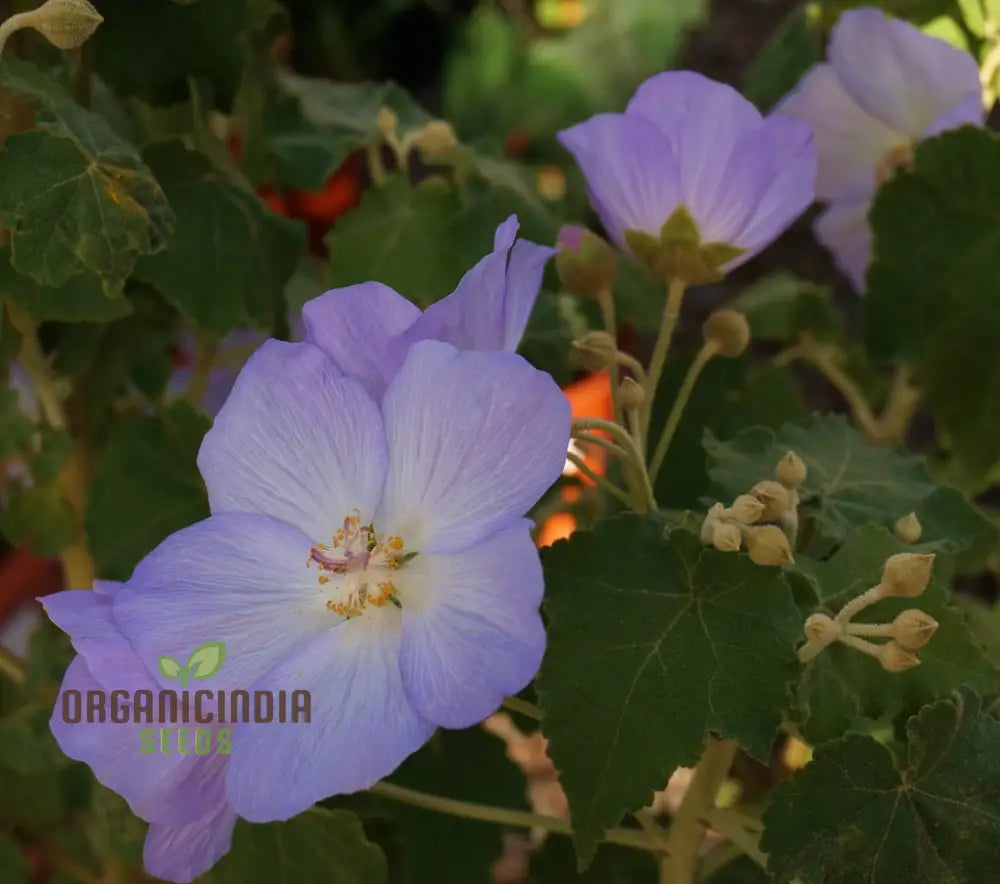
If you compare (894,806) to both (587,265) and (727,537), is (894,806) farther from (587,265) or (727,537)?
(587,265)

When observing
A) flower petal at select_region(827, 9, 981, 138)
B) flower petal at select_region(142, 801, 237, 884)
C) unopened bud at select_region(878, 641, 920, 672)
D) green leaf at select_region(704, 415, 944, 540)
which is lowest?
flower petal at select_region(142, 801, 237, 884)

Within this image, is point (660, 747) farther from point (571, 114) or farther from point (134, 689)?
A: point (571, 114)

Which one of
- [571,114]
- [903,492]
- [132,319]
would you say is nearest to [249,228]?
[132,319]

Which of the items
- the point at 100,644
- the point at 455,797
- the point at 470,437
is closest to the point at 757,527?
the point at 470,437

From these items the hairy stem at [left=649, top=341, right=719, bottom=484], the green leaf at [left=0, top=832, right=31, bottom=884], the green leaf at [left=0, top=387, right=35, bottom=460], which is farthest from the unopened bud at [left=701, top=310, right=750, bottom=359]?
the green leaf at [left=0, top=832, right=31, bottom=884]

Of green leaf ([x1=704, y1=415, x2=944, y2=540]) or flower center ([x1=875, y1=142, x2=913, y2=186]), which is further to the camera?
flower center ([x1=875, y1=142, x2=913, y2=186])

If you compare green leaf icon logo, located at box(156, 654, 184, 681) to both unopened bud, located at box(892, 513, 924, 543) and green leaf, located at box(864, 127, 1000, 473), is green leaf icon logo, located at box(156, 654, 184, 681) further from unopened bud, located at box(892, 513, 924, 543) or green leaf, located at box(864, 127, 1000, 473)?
green leaf, located at box(864, 127, 1000, 473)

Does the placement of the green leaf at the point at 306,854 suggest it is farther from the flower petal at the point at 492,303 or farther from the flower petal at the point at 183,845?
the flower petal at the point at 492,303
